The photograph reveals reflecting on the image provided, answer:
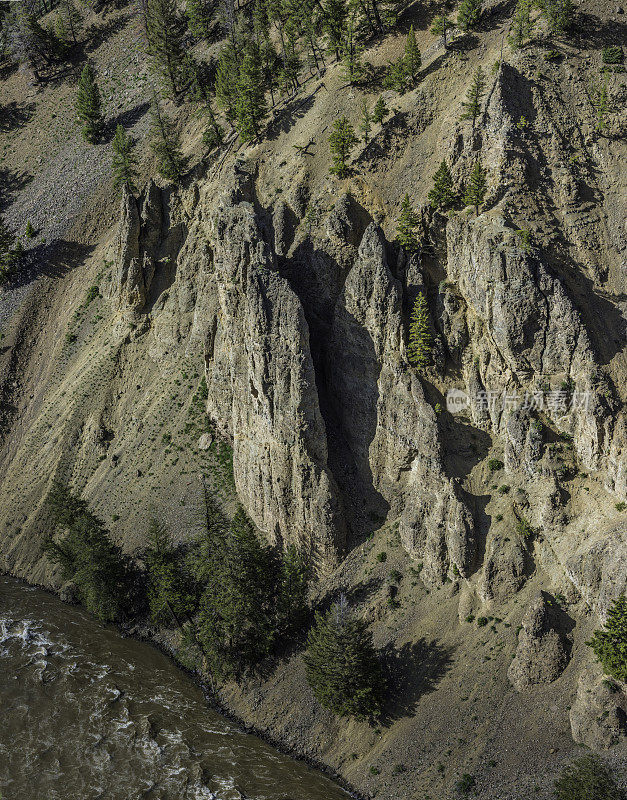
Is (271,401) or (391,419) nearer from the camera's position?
(391,419)

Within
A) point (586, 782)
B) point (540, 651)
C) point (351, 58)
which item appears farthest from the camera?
point (351, 58)

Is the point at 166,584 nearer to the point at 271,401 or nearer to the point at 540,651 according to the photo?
the point at 271,401

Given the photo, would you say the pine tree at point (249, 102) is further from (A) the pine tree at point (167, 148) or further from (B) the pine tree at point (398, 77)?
(B) the pine tree at point (398, 77)

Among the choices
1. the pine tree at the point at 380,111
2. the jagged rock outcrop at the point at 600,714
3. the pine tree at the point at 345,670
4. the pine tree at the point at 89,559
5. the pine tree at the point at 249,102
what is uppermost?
the pine tree at the point at 380,111

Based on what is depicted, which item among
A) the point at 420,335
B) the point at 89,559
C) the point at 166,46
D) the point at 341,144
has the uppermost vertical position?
the point at 166,46

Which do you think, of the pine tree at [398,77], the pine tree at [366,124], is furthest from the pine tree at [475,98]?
the pine tree at [366,124]

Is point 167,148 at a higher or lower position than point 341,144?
lower

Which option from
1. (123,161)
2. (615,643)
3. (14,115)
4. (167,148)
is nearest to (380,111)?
(167,148)
